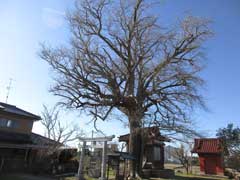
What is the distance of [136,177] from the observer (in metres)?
16.8

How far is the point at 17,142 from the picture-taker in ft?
72.4

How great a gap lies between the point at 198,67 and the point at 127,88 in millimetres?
5911

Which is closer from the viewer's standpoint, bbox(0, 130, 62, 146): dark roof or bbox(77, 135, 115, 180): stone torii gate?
bbox(77, 135, 115, 180): stone torii gate

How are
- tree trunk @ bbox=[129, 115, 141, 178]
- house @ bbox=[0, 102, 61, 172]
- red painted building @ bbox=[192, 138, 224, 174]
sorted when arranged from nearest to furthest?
tree trunk @ bbox=[129, 115, 141, 178] → house @ bbox=[0, 102, 61, 172] → red painted building @ bbox=[192, 138, 224, 174]

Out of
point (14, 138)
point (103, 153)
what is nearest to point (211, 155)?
point (103, 153)

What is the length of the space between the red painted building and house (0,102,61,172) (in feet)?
62.9

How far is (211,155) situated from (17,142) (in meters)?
23.0

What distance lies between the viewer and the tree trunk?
1689cm

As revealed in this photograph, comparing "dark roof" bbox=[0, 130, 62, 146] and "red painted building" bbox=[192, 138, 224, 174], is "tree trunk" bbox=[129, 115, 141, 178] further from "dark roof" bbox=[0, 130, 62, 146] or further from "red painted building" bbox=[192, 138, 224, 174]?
"red painted building" bbox=[192, 138, 224, 174]

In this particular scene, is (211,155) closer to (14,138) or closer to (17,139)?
(17,139)

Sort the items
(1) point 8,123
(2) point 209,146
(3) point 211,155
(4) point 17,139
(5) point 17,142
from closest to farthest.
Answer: (5) point 17,142 → (4) point 17,139 → (1) point 8,123 → (3) point 211,155 → (2) point 209,146

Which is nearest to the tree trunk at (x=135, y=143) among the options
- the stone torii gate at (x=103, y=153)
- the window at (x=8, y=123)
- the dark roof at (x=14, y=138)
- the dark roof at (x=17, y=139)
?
the stone torii gate at (x=103, y=153)

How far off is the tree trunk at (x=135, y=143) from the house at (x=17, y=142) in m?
9.72

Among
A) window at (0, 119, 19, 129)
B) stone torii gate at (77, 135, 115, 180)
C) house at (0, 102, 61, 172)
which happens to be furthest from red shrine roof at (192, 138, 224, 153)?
window at (0, 119, 19, 129)
